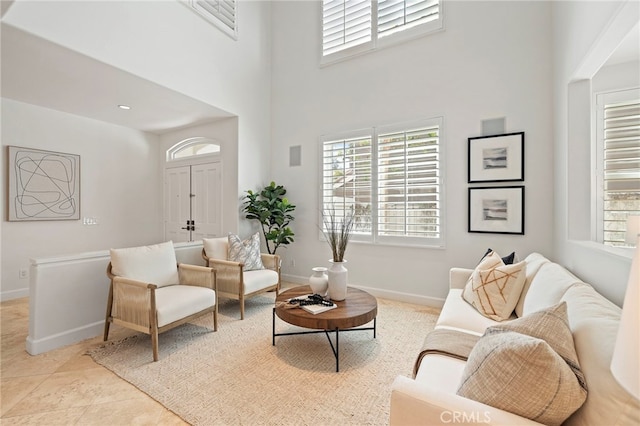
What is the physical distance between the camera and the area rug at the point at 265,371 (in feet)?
6.18

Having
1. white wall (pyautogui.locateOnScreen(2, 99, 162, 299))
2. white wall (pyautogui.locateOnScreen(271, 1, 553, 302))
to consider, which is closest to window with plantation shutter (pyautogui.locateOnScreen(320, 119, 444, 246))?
white wall (pyautogui.locateOnScreen(271, 1, 553, 302))

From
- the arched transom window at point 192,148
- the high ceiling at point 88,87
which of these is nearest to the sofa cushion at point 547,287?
the high ceiling at point 88,87

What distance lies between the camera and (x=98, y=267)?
3018 millimetres

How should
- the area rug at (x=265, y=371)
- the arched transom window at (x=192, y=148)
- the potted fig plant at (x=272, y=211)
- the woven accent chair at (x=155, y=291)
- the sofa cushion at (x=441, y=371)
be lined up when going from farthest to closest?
the arched transom window at (x=192, y=148), the potted fig plant at (x=272, y=211), the woven accent chair at (x=155, y=291), the area rug at (x=265, y=371), the sofa cushion at (x=441, y=371)

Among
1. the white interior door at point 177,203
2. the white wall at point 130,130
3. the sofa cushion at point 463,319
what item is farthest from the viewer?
the white interior door at point 177,203

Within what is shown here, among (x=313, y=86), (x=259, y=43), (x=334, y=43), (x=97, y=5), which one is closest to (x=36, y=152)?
(x=97, y=5)

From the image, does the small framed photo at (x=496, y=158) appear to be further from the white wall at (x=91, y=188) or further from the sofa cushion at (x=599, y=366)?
the white wall at (x=91, y=188)

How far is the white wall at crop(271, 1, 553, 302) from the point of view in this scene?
133 inches

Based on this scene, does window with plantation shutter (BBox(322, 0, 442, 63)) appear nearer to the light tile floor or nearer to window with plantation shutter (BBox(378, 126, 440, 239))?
window with plantation shutter (BBox(378, 126, 440, 239))

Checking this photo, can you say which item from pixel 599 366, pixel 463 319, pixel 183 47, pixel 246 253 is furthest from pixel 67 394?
pixel 183 47

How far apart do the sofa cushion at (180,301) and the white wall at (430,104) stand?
2.20 meters

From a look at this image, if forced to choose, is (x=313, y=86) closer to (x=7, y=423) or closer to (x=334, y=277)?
(x=334, y=277)

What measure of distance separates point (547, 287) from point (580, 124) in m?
1.67

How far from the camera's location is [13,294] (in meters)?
4.19
